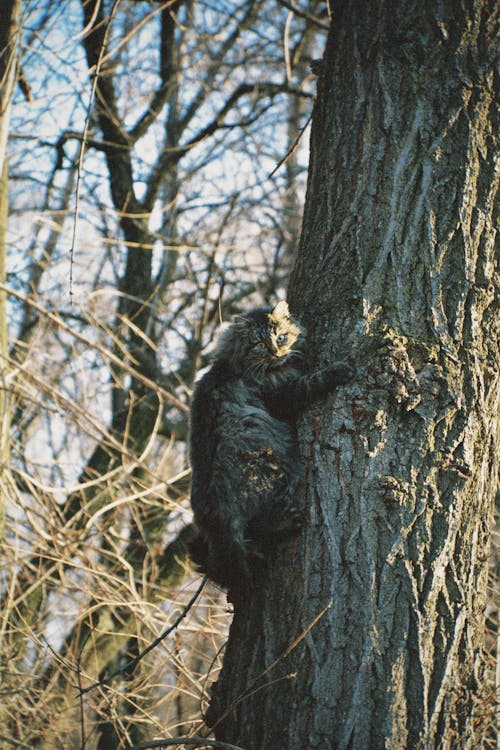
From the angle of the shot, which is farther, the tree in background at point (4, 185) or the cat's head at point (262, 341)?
the tree in background at point (4, 185)

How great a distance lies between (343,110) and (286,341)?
3.43ft

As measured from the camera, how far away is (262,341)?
3240mm

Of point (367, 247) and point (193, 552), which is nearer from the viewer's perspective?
point (367, 247)

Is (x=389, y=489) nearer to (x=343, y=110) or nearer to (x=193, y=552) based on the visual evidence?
(x=193, y=552)

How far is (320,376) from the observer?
2.43 metres

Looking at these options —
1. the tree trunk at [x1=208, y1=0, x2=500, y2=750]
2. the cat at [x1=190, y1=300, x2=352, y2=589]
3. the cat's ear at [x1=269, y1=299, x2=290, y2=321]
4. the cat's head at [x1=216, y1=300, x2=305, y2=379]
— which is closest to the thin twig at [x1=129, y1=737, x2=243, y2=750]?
the tree trunk at [x1=208, y1=0, x2=500, y2=750]

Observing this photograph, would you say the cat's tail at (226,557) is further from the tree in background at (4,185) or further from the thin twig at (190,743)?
the tree in background at (4,185)

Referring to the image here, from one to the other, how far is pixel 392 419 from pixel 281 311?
93 cm

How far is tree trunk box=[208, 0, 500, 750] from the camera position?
1909 millimetres

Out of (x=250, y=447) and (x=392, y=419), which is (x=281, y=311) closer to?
(x=250, y=447)

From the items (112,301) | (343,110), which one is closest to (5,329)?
(343,110)

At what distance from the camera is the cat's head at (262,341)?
3.00 m

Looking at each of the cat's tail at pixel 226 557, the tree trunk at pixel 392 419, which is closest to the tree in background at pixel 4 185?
the tree trunk at pixel 392 419

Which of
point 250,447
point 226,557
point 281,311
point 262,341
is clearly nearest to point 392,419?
point 250,447
